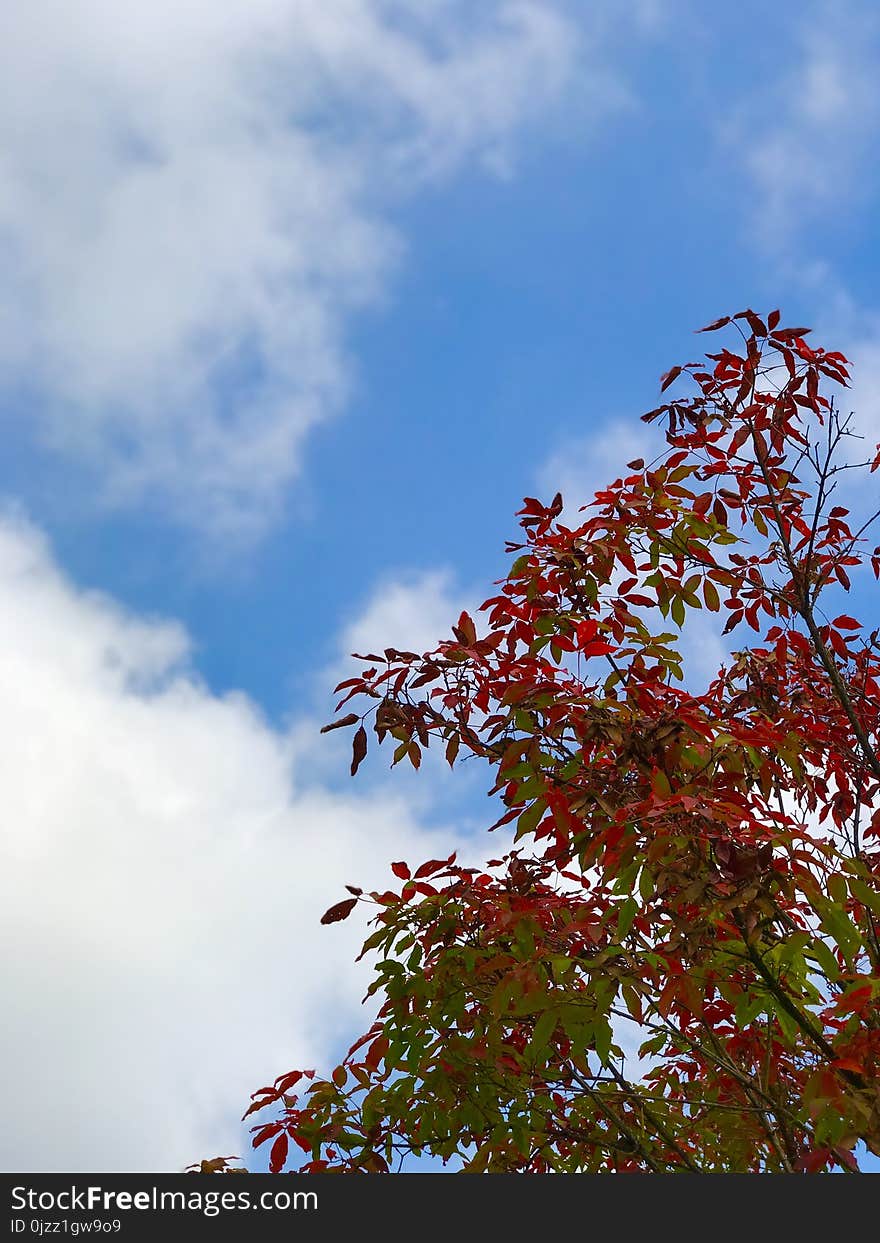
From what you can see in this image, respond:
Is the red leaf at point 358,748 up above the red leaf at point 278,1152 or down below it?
above

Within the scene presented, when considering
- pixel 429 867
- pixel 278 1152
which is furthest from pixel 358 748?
pixel 278 1152

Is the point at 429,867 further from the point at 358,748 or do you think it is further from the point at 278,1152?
the point at 278,1152

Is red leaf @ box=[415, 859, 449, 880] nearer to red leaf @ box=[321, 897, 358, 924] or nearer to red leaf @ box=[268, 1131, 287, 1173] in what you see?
red leaf @ box=[321, 897, 358, 924]

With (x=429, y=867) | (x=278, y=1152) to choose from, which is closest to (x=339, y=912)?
(x=429, y=867)

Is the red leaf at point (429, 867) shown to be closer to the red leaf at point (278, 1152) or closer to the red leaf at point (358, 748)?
the red leaf at point (358, 748)

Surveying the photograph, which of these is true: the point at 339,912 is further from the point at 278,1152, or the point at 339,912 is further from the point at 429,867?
the point at 278,1152

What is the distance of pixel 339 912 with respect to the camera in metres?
3.79

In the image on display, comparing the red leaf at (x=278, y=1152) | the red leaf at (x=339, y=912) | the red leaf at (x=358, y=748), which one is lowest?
the red leaf at (x=278, y=1152)

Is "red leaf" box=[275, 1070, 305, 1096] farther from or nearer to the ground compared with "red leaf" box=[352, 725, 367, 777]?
nearer to the ground

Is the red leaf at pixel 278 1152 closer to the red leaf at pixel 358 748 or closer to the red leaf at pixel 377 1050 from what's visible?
the red leaf at pixel 377 1050

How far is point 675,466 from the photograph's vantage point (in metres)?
4.60

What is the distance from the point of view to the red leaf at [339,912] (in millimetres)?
3779

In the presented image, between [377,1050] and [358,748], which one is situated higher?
[358,748]

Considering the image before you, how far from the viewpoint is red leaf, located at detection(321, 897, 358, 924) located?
12.4ft
